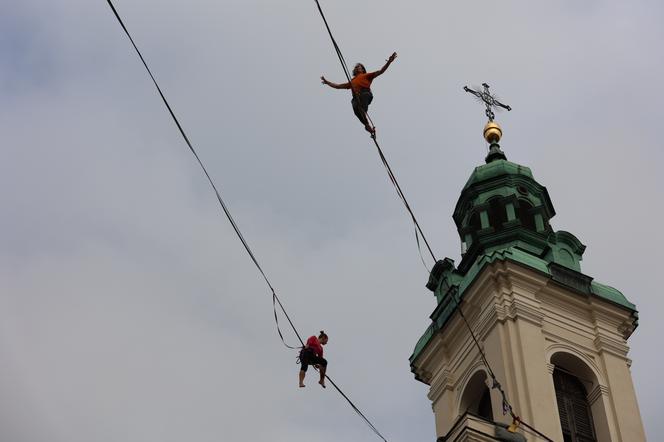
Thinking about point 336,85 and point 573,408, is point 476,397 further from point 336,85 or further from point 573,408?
point 336,85

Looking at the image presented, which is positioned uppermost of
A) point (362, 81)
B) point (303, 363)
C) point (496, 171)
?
point (496, 171)

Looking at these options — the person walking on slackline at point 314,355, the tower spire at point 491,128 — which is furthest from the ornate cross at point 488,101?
the person walking on slackline at point 314,355

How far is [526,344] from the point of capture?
2570 centimetres

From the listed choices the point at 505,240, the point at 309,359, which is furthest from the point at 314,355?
the point at 505,240

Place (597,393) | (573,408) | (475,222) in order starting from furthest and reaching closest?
(475,222)
(597,393)
(573,408)

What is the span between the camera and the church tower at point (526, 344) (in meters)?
24.8

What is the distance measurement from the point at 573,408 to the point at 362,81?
11.6m

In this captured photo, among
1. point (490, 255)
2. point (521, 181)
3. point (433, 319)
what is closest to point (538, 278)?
point (490, 255)

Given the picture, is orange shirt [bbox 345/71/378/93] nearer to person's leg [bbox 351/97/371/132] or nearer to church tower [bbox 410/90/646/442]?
person's leg [bbox 351/97/371/132]

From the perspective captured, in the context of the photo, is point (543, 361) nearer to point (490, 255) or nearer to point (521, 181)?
point (490, 255)

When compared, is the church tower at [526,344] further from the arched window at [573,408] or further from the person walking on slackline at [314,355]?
the person walking on slackline at [314,355]

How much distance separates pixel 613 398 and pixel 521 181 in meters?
7.74

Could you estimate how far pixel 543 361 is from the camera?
25.6m

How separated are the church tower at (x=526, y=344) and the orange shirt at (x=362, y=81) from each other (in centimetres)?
833
